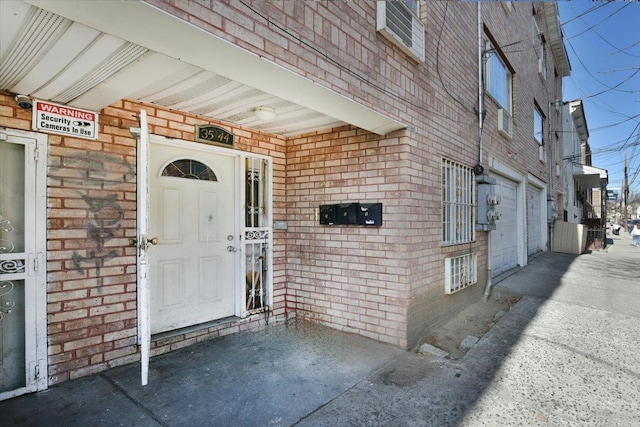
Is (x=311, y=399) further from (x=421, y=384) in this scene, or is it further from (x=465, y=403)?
(x=465, y=403)

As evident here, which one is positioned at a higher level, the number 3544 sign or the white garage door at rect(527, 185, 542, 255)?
the number 3544 sign

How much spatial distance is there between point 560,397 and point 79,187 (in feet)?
14.7

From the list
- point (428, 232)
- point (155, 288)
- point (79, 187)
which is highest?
point (79, 187)

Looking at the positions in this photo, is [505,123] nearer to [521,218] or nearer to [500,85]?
[500,85]

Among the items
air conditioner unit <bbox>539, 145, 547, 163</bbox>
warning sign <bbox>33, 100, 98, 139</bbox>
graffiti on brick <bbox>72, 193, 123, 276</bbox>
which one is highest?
air conditioner unit <bbox>539, 145, 547, 163</bbox>

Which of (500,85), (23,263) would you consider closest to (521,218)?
(500,85)

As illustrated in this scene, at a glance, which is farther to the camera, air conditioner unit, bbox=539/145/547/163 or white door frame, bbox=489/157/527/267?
air conditioner unit, bbox=539/145/547/163

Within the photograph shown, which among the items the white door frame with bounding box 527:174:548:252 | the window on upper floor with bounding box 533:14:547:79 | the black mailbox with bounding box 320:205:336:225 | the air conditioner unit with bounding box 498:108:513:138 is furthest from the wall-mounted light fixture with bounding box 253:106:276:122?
the white door frame with bounding box 527:174:548:252

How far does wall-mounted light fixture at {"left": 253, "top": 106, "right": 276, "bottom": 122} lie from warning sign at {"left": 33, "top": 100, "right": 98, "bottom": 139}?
4.85 ft

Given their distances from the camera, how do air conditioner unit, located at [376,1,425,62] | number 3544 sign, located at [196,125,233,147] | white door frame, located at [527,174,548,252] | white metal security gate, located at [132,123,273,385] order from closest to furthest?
1. air conditioner unit, located at [376,1,425,62]
2. number 3544 sign, located at [196,125,233,147]
3. white metal security gate, located at [132,123,273,385]
4. white door frame, located at [527,174,548,252]

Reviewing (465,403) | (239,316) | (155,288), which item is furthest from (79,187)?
(465,403)

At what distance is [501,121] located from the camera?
691 centimetres

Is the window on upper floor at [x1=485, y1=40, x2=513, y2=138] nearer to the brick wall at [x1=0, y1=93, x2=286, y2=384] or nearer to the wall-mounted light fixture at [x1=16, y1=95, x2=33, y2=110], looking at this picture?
the brick wall at [x1=0, y1=93, x2=286, y2=384]

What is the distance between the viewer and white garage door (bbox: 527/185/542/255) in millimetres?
9531
